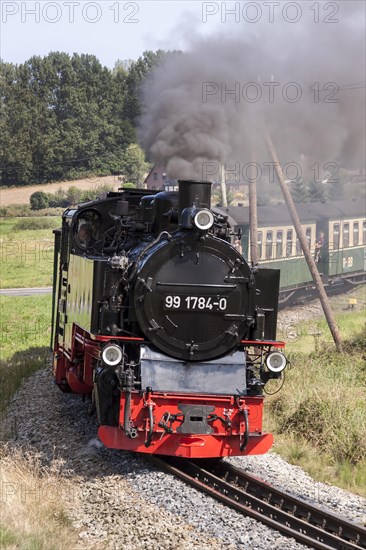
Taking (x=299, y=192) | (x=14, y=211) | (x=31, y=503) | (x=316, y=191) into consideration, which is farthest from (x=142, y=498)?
(x=14, y=211)

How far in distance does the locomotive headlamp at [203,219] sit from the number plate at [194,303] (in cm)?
79

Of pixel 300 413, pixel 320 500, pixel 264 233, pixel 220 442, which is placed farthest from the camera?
pixel 264 233

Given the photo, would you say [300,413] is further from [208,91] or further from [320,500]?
[208,91]

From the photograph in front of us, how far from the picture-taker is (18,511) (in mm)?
6688

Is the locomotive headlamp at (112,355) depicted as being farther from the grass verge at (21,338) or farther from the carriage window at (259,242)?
the carriage window at (259,242)

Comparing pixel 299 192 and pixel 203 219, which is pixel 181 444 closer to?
pixel 203 219

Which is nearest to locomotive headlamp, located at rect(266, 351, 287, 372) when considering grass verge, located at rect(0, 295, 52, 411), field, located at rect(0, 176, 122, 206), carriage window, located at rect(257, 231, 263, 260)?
grass verge, located at rect(0, 295, 52, 411)

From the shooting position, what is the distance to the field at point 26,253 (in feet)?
109

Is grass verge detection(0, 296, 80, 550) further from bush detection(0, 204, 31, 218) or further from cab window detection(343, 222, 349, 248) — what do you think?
bush detection(0, 204, 31, 218)

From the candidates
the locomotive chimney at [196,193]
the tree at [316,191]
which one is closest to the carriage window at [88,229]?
the locomotive chimney at [196,193]

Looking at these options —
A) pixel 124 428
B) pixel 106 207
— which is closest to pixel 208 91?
pixel 106 207

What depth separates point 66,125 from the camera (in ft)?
135

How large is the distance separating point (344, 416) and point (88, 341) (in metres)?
3.72

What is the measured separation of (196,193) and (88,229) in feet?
7.28
